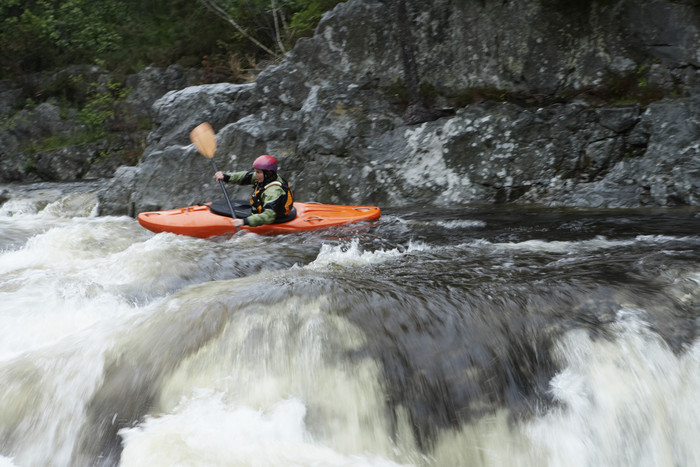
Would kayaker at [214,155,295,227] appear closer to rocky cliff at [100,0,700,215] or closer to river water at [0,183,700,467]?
rocky cliff at [100,0,700,215]

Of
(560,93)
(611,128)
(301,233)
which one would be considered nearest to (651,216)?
(611,128)

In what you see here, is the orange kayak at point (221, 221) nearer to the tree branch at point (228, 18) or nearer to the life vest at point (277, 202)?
the life vest at point (277, 202)

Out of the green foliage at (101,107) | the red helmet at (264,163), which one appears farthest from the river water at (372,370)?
the green foliage at (101,107)

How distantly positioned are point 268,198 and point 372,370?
3.23 metres

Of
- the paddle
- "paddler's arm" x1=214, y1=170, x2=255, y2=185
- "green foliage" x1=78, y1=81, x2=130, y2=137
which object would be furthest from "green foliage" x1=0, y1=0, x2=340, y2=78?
"paddler's arm" x1=214, y1=170, x2=255, y2=185

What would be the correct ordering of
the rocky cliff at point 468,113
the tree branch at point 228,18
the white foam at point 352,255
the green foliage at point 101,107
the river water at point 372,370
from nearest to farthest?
the river water at point 372,370 < the white foam at point 352,255 < the rocky cliff at point 468,113 < the tree branch at point 228,18 < the green foliage at point 101,107

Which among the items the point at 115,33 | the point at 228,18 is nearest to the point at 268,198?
the point at 228,18

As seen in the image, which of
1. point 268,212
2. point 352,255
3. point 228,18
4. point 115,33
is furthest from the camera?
point 115,33

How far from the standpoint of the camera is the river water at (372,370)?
236 centimetres

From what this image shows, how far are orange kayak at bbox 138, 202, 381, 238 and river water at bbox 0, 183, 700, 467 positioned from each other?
198 centimetres

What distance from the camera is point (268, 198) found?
5.48 m

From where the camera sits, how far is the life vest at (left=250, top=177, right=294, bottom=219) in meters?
5.47

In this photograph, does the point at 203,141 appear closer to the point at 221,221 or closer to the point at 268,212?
the point at 221,221

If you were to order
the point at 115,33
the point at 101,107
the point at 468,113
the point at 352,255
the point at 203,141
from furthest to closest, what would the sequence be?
1. the point at 115,33
2. the point at 101,107
3. the point at 468,113
4. the point at 203,141
5. the point at 352,255
